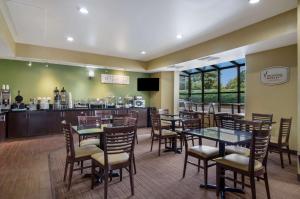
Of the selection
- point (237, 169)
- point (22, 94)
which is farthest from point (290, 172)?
point (22, 94)

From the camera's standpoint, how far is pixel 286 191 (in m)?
2.74

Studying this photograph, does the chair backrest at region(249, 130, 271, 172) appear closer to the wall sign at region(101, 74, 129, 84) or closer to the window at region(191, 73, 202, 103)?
the window at region(191, 73, 202, 103)

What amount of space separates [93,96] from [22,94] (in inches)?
95.1

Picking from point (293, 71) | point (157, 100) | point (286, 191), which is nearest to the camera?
point (286, 191)

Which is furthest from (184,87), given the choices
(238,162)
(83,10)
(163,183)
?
(238,162)

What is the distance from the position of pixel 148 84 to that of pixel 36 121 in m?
4.68

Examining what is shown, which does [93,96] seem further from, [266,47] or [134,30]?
[266,47]

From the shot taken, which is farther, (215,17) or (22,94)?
(22,94)

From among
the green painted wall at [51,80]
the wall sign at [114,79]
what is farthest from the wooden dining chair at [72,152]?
the wall sign at [114,79]

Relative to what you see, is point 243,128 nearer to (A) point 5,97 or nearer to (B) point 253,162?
(B) point 253,162

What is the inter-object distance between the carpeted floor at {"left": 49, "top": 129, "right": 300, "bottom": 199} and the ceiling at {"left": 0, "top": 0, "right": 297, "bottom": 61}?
3.02 meters

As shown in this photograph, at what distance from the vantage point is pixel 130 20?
3977 millimetres

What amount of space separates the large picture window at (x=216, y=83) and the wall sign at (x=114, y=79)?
2.88 m

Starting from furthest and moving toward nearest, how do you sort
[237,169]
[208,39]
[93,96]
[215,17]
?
1. [93,96]
2. [208,39]
3. [215,17]
4. [237,169]
